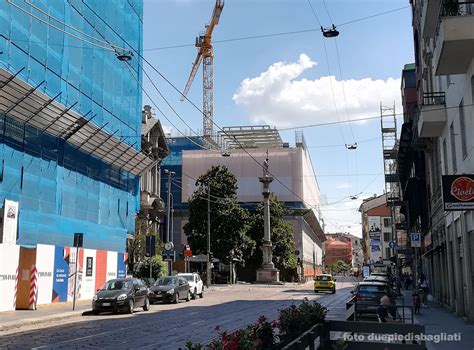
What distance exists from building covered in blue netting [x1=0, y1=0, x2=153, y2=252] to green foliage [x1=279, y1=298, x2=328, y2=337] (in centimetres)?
1475

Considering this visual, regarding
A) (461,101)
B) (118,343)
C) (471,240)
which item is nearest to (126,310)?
(118,343)

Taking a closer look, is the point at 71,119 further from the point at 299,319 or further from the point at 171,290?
the point at 299,319

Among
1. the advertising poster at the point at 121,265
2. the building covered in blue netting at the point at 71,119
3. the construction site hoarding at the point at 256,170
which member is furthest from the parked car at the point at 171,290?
the construction site hoarding at the point at 256,170

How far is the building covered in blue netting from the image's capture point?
24.8 m

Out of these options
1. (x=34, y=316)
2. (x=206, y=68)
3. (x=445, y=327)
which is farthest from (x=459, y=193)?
(x=206, y=68)

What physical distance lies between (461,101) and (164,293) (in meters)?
20.6

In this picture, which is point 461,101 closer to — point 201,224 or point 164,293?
point 164,293

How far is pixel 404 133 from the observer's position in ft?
126

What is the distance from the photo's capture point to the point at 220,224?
216 ft

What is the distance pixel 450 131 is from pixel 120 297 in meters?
15.5

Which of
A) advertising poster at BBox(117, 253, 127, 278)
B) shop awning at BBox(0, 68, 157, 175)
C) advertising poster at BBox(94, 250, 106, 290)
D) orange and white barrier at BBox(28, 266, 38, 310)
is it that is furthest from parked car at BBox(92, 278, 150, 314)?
advertising poster at BBox(117, 253, 127, 278)

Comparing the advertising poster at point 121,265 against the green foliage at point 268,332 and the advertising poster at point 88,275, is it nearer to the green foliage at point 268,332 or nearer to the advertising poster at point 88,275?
the advertising poster at point 88,275

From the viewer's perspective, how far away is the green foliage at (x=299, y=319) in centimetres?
842

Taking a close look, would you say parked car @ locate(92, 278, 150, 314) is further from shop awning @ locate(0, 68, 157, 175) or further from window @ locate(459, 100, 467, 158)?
window @ locate(459, 100, 467, 158)
